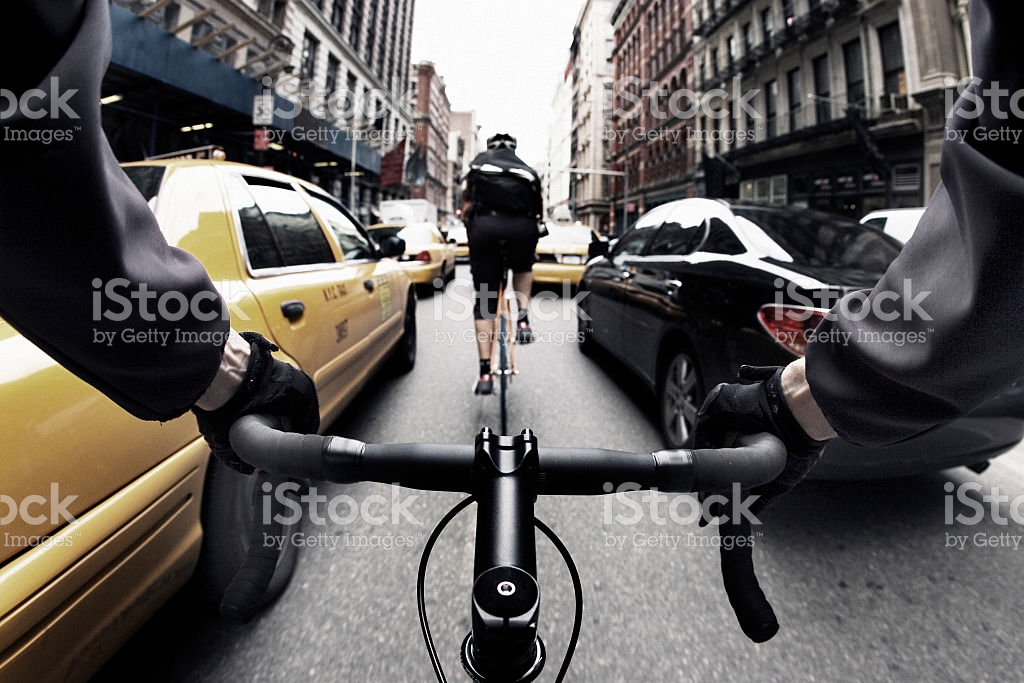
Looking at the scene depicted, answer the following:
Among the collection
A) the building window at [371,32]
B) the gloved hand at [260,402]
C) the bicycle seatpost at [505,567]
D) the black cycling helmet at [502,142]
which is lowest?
the bicycle seatpost at [505,567]

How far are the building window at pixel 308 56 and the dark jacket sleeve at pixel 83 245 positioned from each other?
87.5 feet

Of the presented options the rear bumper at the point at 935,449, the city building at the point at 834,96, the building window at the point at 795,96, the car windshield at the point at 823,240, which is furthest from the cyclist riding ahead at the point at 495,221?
the building window at the point at 795,96

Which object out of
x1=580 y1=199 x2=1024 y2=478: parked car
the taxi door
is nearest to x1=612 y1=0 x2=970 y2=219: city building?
x1=580 y1=199 x2=1024 y2=478: parked car

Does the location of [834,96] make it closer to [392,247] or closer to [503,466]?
[392,247]

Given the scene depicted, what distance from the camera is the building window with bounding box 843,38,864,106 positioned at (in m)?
20.2

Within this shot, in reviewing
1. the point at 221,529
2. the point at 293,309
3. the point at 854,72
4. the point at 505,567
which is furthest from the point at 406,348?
the point at 854,72

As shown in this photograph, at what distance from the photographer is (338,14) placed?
90.8ft

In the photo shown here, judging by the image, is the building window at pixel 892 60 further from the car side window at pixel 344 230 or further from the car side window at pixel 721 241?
the car side window at pixel 344 230

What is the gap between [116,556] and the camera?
49.4 inches

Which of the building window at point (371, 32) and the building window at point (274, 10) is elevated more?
the building window at point (371, 32)

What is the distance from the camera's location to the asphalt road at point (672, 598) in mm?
1622

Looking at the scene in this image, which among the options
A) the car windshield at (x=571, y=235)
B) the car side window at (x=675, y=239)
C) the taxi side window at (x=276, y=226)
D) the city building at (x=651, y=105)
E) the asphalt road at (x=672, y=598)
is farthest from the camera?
the city building at (x=651, y=105)

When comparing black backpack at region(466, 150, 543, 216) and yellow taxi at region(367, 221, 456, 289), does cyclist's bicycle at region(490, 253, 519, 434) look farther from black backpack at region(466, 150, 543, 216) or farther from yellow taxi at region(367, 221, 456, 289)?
yellow taxi at region(367, 221, 456, 289)

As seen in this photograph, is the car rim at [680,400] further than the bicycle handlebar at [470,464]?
Yes
